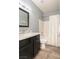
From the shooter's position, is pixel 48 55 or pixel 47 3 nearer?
pixel 48 55

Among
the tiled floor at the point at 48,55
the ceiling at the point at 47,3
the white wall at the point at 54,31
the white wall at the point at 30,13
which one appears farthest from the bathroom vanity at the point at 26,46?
the white wall at the point at 54,31

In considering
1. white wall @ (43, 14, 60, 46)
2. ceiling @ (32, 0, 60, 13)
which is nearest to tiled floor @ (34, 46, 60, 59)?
white wall @ (43, 14, 60, 46)

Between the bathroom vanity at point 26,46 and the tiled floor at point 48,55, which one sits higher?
the bathroom vanity at point 26,46

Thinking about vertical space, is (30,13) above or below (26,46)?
above

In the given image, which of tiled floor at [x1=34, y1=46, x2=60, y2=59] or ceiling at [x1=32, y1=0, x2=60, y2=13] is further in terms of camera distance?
ceiling at [x1=32, y1=0, x2=60, y2=13]

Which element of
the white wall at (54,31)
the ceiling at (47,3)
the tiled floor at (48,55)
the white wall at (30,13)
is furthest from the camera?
the white wall at (54,31)

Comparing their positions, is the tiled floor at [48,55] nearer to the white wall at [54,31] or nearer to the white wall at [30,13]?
the white wall at [30,13]

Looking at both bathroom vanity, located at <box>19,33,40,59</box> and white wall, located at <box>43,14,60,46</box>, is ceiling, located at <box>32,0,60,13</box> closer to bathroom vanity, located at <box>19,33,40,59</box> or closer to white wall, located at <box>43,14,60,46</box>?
white wall, located at <box>43,14,60,46</box>

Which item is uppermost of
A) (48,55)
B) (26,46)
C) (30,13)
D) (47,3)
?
(47,3)

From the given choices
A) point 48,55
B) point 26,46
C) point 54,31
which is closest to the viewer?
point 26,46

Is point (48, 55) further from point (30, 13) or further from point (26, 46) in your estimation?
point (30, 13)

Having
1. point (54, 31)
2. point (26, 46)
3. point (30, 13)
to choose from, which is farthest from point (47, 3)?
point (26, 46)
